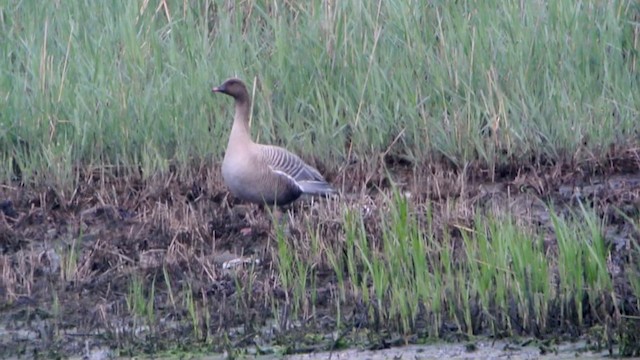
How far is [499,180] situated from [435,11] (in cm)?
186

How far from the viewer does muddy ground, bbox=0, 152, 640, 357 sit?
6418mm

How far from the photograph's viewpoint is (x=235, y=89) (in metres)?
8.61

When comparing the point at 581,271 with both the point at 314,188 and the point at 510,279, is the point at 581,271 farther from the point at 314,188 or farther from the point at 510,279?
the point at 314,188

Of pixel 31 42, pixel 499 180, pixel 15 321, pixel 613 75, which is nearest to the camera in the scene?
pixel 15 321

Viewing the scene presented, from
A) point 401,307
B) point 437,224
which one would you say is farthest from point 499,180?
point 401,307

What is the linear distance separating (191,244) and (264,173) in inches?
29.5

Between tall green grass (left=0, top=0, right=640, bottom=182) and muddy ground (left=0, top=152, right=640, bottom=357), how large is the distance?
227mm

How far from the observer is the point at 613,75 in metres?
9.27

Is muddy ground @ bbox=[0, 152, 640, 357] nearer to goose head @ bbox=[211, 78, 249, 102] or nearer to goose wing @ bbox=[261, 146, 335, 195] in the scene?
goose wing @ bbox=[261, 146, 335, 195]

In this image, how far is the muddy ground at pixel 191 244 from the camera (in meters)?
6.42

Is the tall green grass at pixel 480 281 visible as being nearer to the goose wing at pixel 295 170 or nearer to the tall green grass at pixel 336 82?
the goose wing at pixel 295 170

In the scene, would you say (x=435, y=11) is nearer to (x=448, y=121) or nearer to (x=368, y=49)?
(x=368, y=49)

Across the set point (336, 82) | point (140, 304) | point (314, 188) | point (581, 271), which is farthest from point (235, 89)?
point (581, 271)

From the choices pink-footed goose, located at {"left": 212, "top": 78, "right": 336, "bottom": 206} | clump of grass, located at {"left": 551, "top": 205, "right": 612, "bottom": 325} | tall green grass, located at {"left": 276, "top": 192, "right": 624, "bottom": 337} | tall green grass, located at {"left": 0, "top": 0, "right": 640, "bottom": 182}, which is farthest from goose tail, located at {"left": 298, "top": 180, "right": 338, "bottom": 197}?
clump of grass, located at {"left": 551, "top": 205, "right": 612, "bottom": 325}
